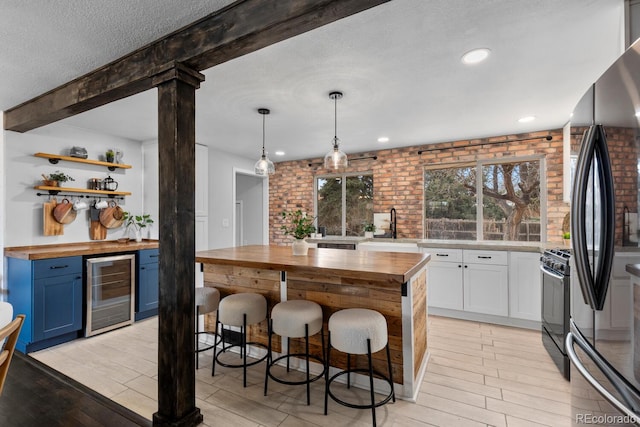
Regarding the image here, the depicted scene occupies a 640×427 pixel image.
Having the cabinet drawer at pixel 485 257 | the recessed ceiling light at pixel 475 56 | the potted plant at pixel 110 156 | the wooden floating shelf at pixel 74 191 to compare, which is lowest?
the cabinet drawer at pixel 485 257

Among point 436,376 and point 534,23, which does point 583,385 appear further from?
point 534,23

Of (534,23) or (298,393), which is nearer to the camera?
(534,23)

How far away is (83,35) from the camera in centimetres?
202

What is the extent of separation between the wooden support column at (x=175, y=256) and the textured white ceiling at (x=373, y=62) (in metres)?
0.46

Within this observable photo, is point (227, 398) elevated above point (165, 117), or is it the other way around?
point (165, 117)

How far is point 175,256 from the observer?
1.92m

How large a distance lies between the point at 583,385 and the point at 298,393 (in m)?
1.73

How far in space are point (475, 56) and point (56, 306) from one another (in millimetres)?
4472

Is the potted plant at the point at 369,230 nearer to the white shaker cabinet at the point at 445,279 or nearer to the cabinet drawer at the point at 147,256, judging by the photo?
the white shaker cabinet at the point at 445,279

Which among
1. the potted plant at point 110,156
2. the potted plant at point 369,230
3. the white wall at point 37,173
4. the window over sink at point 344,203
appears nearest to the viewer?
the white wall at point 37,173

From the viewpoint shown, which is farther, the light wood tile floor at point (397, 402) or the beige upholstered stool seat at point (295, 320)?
the beige upholstered stool seat at point (295, 320)

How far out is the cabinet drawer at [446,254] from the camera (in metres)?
3.98

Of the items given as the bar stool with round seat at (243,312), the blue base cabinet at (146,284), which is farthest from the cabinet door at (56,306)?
the bar stool with round seat at (243,312)

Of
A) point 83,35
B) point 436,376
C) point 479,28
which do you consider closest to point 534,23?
point 479,28
